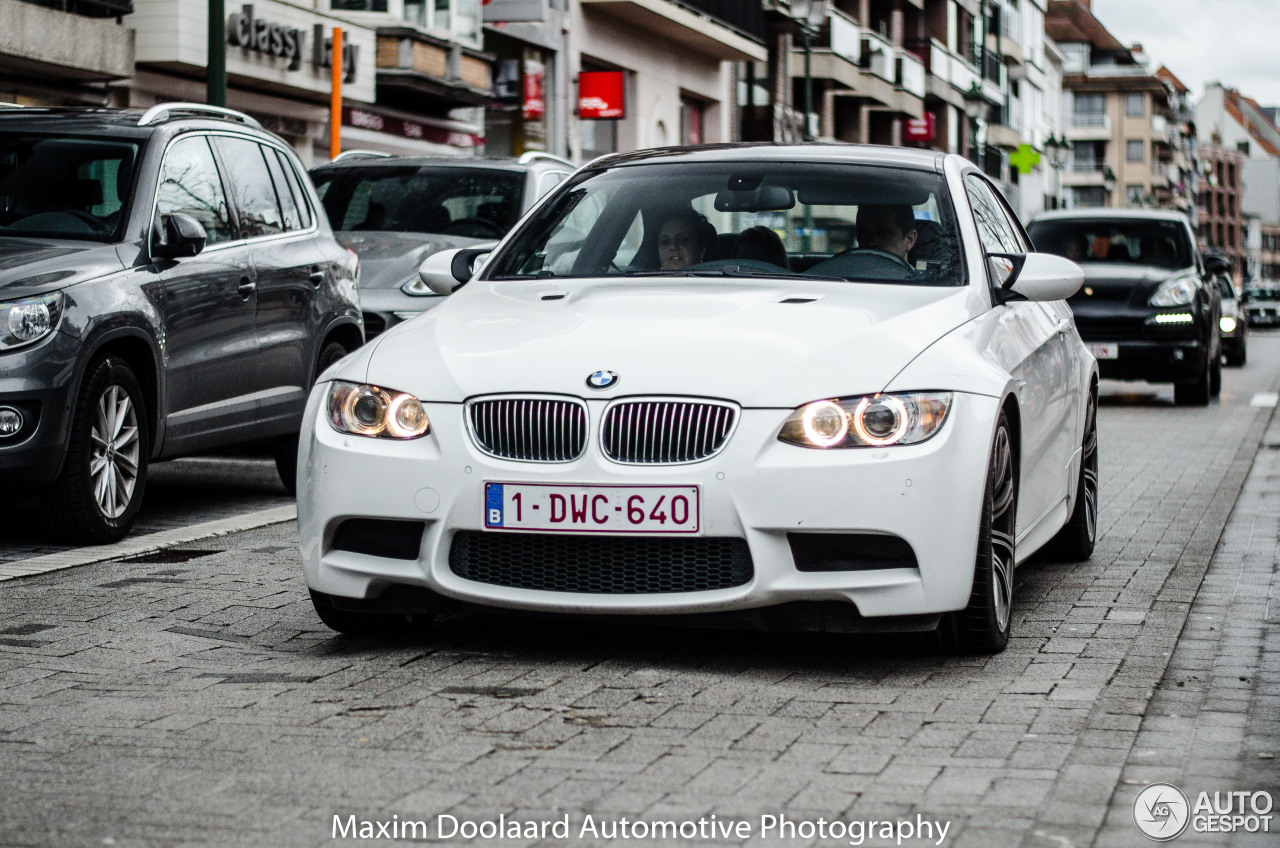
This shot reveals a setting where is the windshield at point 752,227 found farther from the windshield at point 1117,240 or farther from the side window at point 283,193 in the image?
the windshield at point 1117,240

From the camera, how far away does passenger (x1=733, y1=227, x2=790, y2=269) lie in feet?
21.8

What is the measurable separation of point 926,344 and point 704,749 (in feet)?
4.99

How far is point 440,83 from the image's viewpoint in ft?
91.4

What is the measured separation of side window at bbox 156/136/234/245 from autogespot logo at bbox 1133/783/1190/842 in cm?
570

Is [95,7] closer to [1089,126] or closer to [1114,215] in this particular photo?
[1114,215]

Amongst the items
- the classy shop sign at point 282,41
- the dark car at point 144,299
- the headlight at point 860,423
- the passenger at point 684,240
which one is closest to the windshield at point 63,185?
the dark car at point 144,299

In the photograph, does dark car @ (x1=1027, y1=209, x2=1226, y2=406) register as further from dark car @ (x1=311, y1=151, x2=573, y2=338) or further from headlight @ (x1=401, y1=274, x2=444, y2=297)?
headlight @ (x1=401, y1=274, x2=444, y2=297)

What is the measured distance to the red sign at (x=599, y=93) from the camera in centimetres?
3291

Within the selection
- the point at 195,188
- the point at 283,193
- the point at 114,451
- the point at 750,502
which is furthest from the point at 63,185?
the point at 750,502

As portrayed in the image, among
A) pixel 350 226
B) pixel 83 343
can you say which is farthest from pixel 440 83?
pixel 83 343

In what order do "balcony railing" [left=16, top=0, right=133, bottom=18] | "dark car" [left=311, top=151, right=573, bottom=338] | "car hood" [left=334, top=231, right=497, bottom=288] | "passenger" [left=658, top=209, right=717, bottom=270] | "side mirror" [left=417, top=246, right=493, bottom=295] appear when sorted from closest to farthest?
"passenger" [left=658, top=209, right=717, bottom=270] < "side mirror" [left=417, top=246, right=493, bottom=295] < "car hood" [left=334, top=231, right=497, bottom=288] < "dark car" [left=311, top=151, right=573, bottom=338] < "balcony railing" [left=16, top=0, right=133, bottom=18]

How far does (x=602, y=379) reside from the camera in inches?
210

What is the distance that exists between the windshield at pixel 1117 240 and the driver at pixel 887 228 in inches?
522

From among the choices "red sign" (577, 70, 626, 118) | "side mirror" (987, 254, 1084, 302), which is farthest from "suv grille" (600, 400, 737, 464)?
"red sign" (577, 70, 626, 118)
